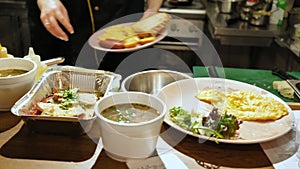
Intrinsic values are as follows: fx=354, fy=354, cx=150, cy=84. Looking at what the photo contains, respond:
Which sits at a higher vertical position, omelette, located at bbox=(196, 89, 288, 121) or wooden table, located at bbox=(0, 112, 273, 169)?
omelette, located at bbox=(196, 89, 288, 121)

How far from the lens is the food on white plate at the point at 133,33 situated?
50.9 inches

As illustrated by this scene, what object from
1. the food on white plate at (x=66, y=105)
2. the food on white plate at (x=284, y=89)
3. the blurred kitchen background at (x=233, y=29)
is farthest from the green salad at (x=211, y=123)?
the blurred kitchen background at (x=233, y=29)

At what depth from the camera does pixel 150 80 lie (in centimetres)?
115

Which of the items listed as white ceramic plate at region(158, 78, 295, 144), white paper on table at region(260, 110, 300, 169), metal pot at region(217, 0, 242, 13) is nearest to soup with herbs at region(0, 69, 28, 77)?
white ceramic plate at region(158, 78, 295, 144)

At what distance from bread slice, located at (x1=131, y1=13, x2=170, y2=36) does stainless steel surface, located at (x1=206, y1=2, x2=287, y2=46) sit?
1.01m

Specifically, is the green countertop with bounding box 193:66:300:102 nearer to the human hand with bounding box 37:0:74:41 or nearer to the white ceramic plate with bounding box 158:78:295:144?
the white ceramic plate with bounding box 158:78:295:144

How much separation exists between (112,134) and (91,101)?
0.64ft

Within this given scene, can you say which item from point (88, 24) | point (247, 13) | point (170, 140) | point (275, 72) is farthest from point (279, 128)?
point (247, 13)

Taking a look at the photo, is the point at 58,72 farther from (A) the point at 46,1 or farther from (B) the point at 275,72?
(B) the point at 275,72

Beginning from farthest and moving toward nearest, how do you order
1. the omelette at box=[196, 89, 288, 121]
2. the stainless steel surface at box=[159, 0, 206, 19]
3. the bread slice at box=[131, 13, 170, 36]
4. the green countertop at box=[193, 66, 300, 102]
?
1. the stainless steel surface at box=[159, 0, 206, 19]
2. the green countertop at box=[193, 66, 300, 102]
3. the bread slice at box=[131, 13, 170, 36]
4. the omelette at box=[196, 89, 288, 121]

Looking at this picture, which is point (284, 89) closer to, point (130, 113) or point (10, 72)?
point (130, 113)

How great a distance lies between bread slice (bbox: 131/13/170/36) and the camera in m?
1.40

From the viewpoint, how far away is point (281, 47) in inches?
95.6

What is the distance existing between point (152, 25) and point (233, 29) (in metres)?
1.16
